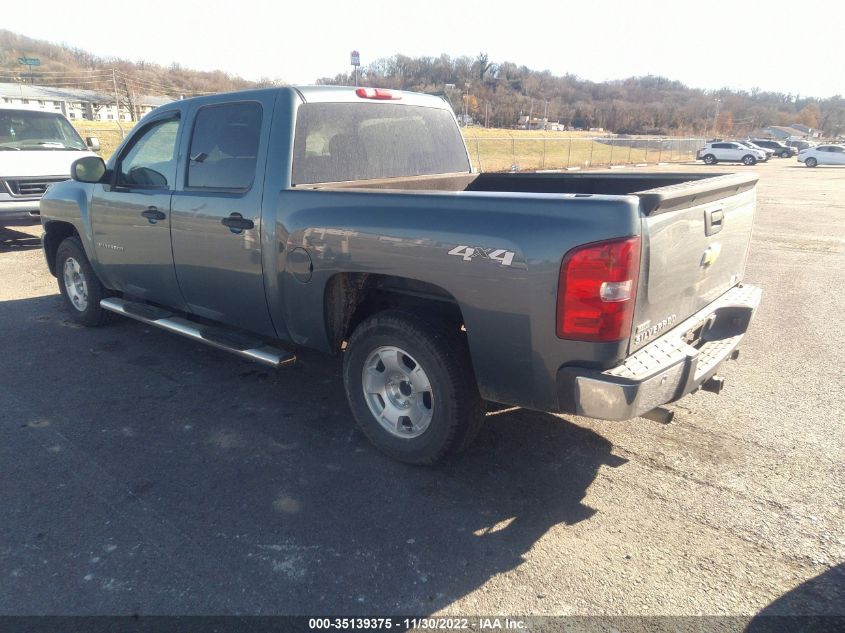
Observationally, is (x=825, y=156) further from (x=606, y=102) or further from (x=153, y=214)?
(x=606, y=102)

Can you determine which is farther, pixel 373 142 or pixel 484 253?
pixel 373 142

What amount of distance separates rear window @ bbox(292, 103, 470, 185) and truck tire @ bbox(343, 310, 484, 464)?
1165 millimetres

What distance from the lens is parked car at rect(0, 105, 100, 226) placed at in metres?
9.50

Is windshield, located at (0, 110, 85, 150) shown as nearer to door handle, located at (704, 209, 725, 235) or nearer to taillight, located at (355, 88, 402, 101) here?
taillight, located at (355, 88, 402, 101)

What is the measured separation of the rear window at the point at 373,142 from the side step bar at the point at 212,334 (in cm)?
112

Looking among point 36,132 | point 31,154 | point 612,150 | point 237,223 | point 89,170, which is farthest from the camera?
point 612,150

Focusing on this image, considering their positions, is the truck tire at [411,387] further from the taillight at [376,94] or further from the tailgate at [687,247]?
the taillight at [376,94]

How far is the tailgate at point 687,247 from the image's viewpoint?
272cm

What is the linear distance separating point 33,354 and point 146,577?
3.51m

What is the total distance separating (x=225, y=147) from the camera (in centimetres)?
420

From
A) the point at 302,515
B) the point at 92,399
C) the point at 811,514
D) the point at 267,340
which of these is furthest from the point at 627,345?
the point at 92,399

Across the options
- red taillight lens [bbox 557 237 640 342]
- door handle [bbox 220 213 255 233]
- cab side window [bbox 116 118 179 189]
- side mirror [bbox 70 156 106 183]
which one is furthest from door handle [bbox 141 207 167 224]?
red taillight lens [bbox 557 237 640 342]

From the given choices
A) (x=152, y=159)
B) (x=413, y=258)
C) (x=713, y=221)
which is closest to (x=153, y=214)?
(x=152, y=159)

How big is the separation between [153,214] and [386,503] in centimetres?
288
